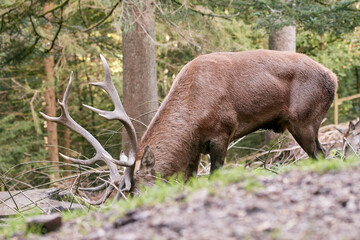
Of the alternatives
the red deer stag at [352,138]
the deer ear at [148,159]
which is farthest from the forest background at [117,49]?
the red deer stag at [352,138]

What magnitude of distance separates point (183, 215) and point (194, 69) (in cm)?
349

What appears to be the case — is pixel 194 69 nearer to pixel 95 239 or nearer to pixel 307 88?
pixel 307 88

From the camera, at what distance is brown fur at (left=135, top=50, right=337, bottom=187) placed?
6.30 m

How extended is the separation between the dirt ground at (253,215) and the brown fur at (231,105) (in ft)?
8.24

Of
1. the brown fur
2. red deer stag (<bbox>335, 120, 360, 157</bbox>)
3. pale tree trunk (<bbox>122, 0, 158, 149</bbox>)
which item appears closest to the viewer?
the brown fur

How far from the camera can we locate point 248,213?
323cm

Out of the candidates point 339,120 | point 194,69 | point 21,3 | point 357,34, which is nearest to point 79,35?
point 21,3

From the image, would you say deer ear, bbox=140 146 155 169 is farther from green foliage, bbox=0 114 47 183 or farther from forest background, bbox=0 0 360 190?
green foliage, bbox=0 114 47 183

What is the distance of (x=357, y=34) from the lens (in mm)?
18047

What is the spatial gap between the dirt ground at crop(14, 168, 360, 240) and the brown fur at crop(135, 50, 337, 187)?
8.24ft

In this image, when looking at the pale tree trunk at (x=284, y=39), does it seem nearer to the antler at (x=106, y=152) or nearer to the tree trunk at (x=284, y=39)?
the tree trunk at (x=284, y=39)

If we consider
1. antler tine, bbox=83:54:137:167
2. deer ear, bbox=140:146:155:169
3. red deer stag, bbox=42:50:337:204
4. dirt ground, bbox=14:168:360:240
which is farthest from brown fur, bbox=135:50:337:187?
dirt ground, bbox=14:168:360:240

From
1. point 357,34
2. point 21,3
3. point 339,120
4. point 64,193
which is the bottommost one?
point 339,120

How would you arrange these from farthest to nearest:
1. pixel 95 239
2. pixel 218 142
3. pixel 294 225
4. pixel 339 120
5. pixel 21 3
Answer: pixel 339 120, pixel 21 3, pixel 218 142, pixel 95 239, pixel 294 225
